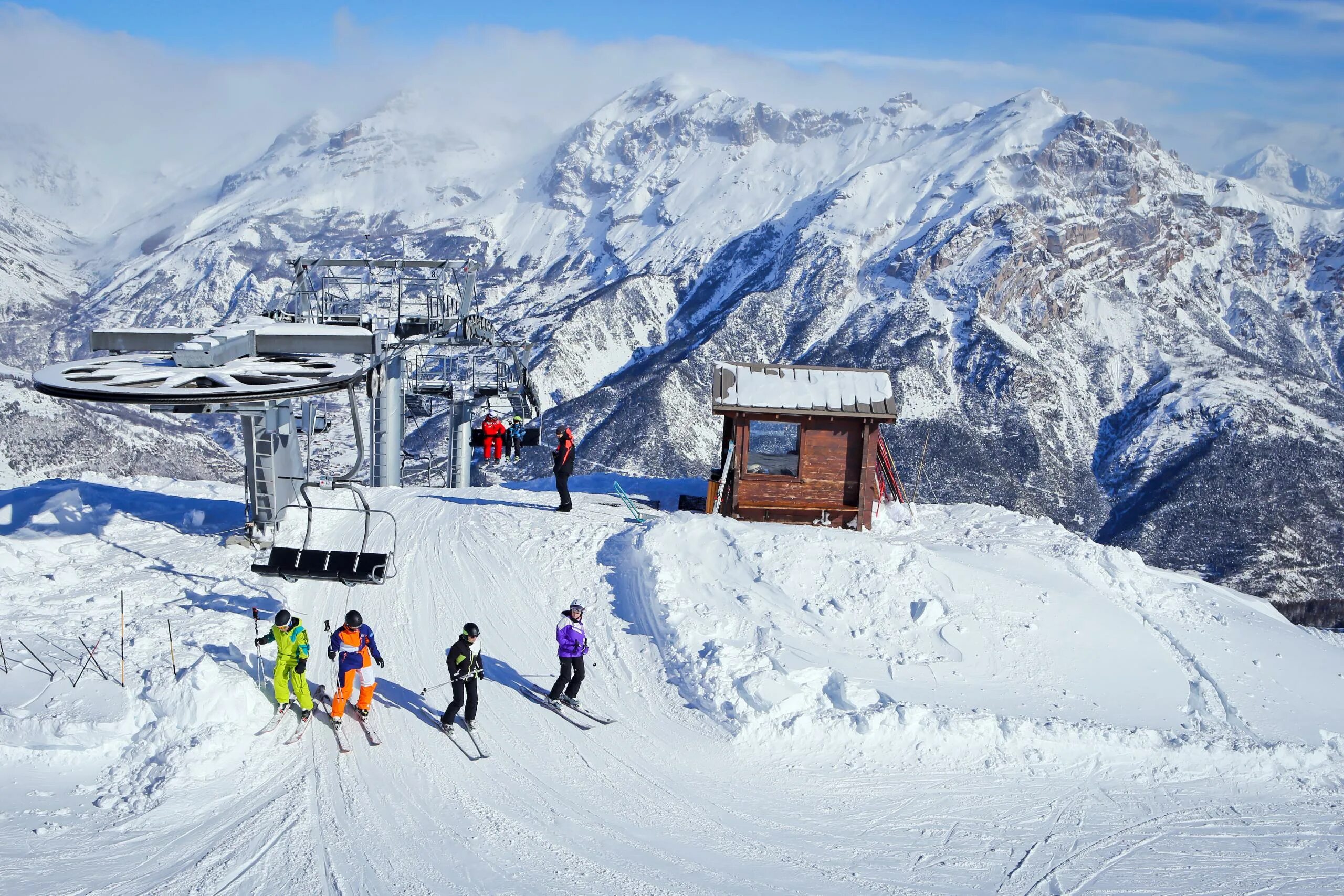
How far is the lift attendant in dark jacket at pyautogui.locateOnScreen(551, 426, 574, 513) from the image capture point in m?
16.6

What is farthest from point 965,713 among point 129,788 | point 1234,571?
point 1234,571

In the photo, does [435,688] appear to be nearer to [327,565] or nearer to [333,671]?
[333,671]

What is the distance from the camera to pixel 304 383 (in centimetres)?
1014

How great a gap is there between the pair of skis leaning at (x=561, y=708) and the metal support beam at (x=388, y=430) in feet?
47.0

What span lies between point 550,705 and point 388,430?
50.8 feet

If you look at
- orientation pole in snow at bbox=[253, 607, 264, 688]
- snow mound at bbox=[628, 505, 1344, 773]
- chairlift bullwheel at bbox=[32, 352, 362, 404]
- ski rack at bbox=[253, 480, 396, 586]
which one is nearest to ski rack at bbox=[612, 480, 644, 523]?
snow mound at bbox=[628, 505, 1344, 773]

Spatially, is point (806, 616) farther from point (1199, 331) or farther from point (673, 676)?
point (1199, 331)

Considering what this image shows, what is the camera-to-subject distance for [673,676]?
40.1ft

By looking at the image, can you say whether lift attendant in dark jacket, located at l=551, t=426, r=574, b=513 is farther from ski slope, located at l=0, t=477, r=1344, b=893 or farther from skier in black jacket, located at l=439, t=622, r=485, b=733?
skier in black jacket, located at l=439, t=622, r=485, b=733

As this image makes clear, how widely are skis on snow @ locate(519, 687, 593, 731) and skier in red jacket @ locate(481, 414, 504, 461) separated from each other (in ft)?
41.9

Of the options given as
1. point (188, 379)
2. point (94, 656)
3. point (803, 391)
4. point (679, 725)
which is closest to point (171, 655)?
point (94, 656)

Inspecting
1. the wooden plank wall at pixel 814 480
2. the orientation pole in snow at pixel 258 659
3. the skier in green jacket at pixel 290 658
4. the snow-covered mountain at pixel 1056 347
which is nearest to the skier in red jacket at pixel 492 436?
the wooden plank wall at pixel 814 480

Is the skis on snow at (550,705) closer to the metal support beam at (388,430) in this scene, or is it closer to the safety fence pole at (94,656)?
the safety fence pole at (94,656)

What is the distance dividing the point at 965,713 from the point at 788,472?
296 inches
